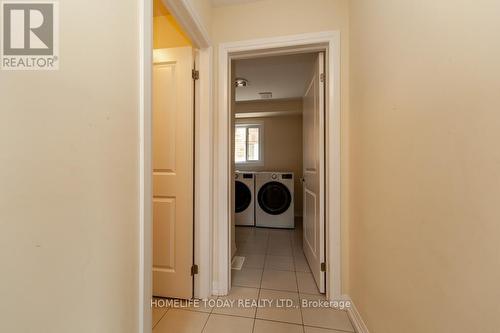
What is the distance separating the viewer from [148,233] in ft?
3.09

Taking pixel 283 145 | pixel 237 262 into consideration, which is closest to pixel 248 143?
pixel 283 145

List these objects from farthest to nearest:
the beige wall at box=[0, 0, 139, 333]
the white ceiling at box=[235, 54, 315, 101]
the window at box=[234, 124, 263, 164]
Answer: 1. the window at box=[234, 124, 263, 164]
2. the white ceiling at box=[235, 54, 315, 101]
3. the beige wall at box=[0, 0, 139, 333]

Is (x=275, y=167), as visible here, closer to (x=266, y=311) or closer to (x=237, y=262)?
(x=237, y=262)

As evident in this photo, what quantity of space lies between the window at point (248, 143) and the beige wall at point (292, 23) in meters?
3.10

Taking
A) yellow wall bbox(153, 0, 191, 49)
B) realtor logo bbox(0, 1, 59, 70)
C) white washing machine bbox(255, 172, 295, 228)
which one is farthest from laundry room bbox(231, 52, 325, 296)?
realtor logo bbox(0, 1, 59, 70)

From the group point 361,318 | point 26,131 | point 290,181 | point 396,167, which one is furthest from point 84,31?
point 290,181

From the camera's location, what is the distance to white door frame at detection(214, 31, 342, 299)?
161cm

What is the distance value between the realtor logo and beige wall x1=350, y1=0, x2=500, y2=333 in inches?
47.3

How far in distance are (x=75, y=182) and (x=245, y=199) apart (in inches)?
128

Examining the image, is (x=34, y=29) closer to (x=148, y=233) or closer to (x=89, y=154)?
(x=89, y=154)

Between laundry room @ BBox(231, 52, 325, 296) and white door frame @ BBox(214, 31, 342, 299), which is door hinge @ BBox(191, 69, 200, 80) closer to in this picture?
white door frame @ BBox(214, 31, 342, 299)

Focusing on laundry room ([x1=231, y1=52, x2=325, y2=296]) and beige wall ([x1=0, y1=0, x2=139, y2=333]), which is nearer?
beige wall ([x1=0, y1=0, x2=139, y2=333])

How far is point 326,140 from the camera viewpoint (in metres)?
1.70

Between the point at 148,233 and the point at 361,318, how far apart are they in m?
1.44
